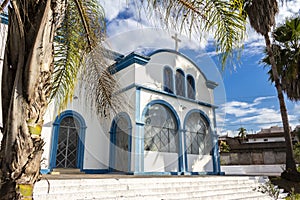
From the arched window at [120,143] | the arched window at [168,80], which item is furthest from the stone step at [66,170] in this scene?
the arched window at [168,80]

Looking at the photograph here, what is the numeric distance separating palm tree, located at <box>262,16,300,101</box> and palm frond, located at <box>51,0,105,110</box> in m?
9.65

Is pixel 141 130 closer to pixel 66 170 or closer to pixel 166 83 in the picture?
pixel 166 83

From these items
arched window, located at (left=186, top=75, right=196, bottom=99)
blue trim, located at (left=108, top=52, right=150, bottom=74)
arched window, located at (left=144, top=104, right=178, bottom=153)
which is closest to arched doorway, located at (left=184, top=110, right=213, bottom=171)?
arched window, located at (left=144, top=104, right=178, bottom=153)

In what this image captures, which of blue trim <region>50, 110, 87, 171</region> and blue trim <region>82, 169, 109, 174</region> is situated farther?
blue trim <region>82, 169, 109, 174</region>

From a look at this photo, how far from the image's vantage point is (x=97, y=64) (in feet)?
13.4

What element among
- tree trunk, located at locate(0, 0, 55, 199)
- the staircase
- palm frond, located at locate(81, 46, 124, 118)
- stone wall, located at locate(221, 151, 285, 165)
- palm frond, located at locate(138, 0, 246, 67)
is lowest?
the staircase

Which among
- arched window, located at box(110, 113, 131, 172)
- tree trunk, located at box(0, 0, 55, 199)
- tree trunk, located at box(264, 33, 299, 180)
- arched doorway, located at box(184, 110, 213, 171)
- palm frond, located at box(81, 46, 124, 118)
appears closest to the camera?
tree trunk, located at box(0, 0, 55, 199)

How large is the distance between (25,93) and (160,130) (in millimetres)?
9400

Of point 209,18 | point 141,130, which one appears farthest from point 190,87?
point 209,18

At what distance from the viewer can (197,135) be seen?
41.6ft

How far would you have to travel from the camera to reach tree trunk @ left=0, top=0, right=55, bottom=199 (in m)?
1.74

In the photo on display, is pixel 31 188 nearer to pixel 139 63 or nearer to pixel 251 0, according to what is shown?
pixel 139 63

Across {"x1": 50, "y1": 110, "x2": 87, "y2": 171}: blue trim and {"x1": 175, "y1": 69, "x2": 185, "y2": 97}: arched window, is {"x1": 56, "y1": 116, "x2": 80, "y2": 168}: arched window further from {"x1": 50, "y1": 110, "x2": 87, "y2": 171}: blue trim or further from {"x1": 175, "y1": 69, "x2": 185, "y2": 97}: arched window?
{"x1": 175, "y1": 69, "x2": 185, "y2": 97}: arched window

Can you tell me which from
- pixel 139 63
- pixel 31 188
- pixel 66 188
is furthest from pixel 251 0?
pixel 31 188
